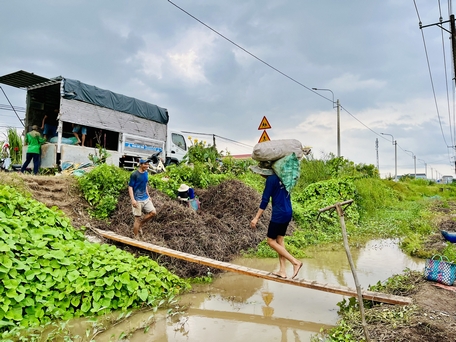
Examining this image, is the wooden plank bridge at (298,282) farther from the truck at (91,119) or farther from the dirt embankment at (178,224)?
the truck at (91,119)

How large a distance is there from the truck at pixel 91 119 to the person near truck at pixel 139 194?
481 centimetres

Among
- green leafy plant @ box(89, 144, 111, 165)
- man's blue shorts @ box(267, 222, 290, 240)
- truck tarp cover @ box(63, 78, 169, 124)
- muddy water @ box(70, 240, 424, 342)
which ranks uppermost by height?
truck tarp cover @ box(63, 78, 169, 124)

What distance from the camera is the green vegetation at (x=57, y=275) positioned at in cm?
362

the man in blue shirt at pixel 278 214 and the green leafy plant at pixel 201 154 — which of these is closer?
the man in blue shirt at pixel 278 214

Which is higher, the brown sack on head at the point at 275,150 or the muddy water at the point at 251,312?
the brown sack on head at the point at 275,150

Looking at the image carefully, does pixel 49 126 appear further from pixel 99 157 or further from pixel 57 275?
pixel 57 275

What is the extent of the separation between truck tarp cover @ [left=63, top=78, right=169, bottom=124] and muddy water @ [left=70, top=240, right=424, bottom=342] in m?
7.90

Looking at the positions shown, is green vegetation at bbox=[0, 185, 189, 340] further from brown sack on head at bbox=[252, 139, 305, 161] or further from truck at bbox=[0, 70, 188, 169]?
truck at bbox=[0, 70, 188, 169]

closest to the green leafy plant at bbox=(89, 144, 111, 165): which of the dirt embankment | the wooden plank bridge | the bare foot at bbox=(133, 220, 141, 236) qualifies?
the dirt embankment

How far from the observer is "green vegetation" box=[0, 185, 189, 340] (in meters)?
3.62

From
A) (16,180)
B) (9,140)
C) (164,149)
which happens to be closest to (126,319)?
(16,180)

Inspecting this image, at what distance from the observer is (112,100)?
12031 millimetres

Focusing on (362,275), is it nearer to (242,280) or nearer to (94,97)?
(242,280)

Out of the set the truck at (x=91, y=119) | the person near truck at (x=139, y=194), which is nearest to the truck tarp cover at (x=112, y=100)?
the truck at (x=91, y=119)
